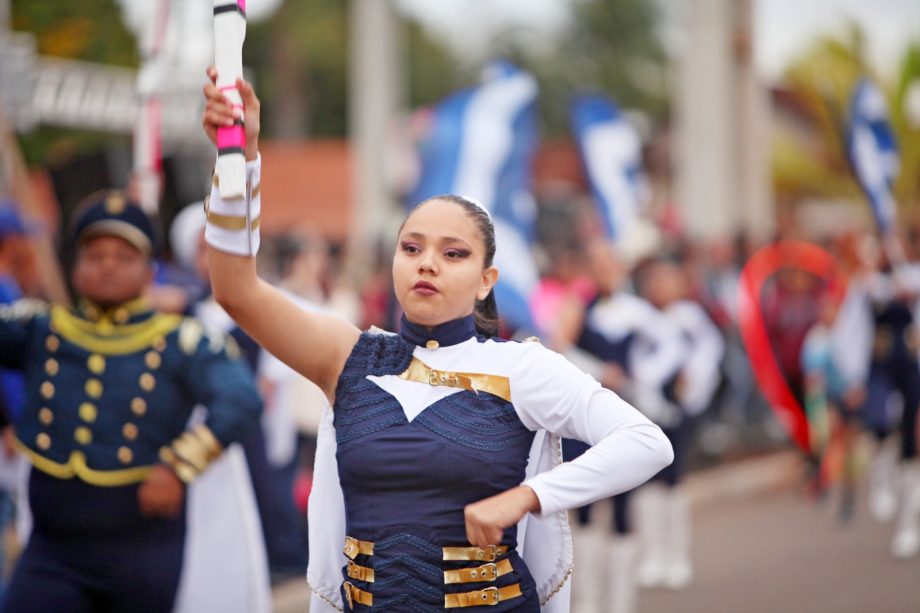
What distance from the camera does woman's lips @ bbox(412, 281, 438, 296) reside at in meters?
3.66

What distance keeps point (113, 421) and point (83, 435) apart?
0.11 metres

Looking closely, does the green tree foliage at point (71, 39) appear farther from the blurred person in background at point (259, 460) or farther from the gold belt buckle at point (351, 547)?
the gold belt buckle at point (351, 547)

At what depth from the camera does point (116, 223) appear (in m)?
5.16

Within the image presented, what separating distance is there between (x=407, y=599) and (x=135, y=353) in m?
1.91

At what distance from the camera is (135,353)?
512 cm

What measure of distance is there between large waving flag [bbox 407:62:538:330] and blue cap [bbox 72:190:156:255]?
16.4 feet

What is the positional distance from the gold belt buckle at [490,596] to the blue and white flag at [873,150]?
9.17 meters

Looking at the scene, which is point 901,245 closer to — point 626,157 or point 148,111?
point 626,157

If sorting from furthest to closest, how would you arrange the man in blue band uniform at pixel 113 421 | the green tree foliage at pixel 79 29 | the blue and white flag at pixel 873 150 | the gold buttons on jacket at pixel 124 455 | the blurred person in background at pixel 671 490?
the green tree foliage at pixel 79 29, the blue and white flag at pixel 873 150, the blurred person in background at pixel 671 490, the gold buttons on jacket at pixel 124 455, the man in blue band uniform at pixel 113 421

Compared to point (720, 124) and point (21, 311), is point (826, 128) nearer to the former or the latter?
point (720, 124)

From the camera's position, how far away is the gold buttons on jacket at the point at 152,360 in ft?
16.8

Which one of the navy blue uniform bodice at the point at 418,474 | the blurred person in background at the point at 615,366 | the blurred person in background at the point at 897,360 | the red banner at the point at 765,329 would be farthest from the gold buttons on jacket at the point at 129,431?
the red banner at the point at 765,329

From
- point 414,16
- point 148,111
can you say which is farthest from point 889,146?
point 414,16

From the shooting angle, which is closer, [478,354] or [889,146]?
[478,354]
